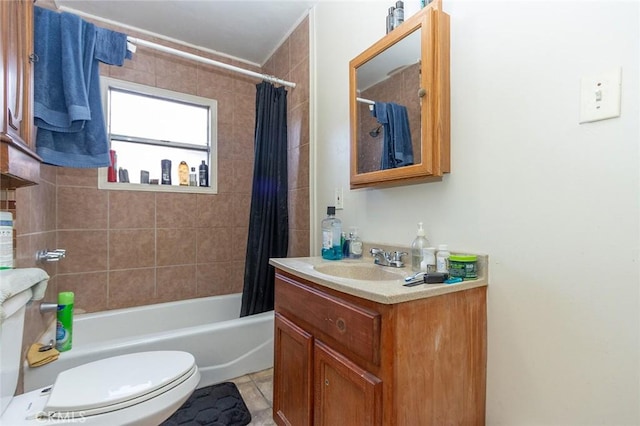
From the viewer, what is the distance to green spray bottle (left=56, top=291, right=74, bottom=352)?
1427 mm

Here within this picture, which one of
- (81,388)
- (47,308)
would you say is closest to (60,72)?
(47,308)

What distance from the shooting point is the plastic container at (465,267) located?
0.94 meters

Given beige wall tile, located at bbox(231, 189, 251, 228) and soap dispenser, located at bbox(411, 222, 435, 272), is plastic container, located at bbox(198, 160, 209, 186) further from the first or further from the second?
soap dispenser, located at bbox(411, 222, 435, 272)

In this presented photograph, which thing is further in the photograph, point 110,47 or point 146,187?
point 146,187

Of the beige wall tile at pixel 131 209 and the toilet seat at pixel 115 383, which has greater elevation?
the beige wall tile at pixel 131 209

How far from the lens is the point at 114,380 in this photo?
0.99 meters

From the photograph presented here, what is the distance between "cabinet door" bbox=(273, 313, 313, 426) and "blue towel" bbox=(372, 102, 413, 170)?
80 centimetres

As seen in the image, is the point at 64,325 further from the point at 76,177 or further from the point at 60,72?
the point at 60,72

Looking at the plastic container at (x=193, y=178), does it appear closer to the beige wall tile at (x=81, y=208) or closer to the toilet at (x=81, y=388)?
the beige wall tile at (x=81, y=208)

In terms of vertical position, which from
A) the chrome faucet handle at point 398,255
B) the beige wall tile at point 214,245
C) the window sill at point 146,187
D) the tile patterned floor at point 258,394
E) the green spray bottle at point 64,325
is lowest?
the tile patterned floor at point 258,394

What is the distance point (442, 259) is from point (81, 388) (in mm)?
1287

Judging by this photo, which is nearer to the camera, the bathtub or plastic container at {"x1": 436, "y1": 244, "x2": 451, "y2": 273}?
plastic container at {"x1": 436, "y1": 244, "x2": 451, "y2": 273}

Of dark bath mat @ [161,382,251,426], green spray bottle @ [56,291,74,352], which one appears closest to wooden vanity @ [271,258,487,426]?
dark bath mat @ [161,382,251,426]

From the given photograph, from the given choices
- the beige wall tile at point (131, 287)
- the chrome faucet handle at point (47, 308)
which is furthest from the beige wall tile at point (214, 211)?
the chrome faucet handle at point (47, 308)
